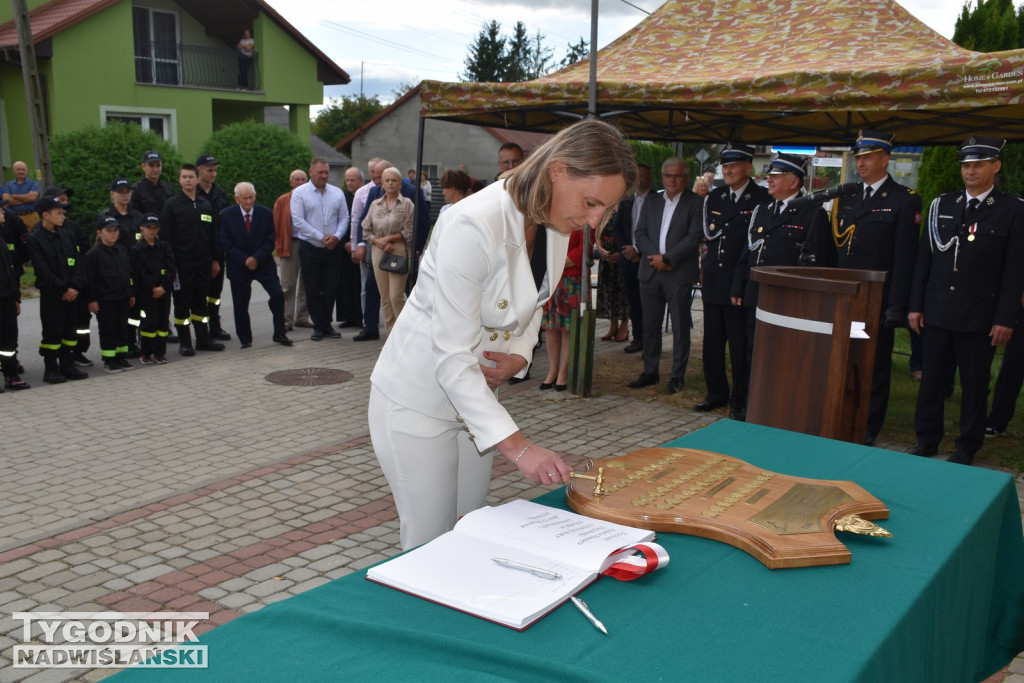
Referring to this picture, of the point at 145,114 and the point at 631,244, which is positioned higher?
the point at 145,114

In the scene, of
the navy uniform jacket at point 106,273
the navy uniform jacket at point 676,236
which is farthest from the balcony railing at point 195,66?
the navy uniform jacket at point 676,236

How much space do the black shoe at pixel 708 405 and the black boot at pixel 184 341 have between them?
215 inches

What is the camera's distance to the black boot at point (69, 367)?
8258mm

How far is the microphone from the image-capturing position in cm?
607

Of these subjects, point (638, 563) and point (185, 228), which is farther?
point (185, 228)

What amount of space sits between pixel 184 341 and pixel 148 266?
3.42 feet

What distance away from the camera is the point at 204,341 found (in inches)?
381

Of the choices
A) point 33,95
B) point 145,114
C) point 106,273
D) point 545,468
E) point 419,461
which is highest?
point 145,114

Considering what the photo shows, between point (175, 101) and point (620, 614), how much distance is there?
2718cm

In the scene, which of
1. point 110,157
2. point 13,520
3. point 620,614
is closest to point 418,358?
point 620,614

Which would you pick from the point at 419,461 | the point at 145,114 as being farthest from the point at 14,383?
the point at 145,114

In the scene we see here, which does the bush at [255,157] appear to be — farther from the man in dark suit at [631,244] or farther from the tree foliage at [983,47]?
the tree foliage at [983,47]

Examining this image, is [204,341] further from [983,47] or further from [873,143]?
[983,47]

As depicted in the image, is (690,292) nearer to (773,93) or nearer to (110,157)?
(773,93)
